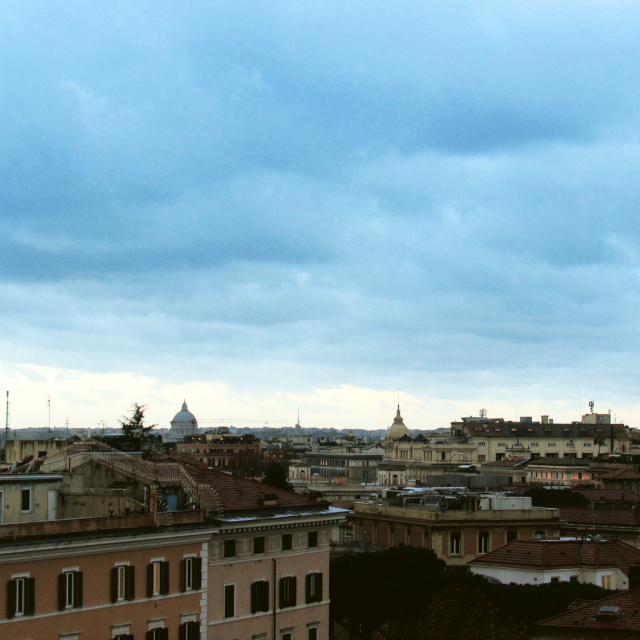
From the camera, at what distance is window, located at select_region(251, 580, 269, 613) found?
4372cm

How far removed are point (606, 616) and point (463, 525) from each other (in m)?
31.7

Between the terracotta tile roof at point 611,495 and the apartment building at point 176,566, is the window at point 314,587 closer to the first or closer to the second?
the apartment building at point 176,566

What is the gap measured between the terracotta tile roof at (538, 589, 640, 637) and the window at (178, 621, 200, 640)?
13602mm

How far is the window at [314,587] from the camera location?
1835 inches

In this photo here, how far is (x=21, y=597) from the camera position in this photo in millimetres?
34719

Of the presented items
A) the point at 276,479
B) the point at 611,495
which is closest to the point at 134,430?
the point at 276,479

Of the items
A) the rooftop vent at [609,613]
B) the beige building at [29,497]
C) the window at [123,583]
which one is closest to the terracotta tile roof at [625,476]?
the rooftop vent at [609,613]

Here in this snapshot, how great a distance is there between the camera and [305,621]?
151 ft

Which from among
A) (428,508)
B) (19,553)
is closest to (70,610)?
(19,553)

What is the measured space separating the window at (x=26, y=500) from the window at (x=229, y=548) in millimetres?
8334

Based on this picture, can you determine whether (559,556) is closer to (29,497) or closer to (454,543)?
(454,543)

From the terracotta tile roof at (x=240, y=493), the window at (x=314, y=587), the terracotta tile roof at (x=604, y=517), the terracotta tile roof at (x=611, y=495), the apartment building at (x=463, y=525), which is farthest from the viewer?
the terracotta tile roof at (x=611, y=495)

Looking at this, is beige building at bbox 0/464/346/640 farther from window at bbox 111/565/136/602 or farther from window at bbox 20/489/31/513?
window at bbox 20/489/31/513

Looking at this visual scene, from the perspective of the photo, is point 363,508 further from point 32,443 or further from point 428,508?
point 32,443
